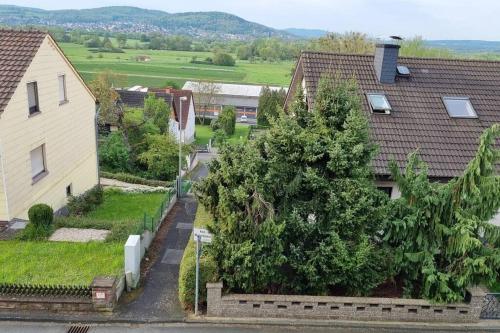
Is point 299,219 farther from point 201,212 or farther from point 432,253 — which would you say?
point 201,212

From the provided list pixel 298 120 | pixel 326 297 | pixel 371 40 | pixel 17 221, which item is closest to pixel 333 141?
pixel 298 120

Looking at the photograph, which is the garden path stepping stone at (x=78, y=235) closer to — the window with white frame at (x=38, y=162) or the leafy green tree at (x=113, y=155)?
the window with white frame at (x=38, y=162)

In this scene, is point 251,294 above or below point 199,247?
below

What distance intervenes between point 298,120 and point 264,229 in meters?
3.09

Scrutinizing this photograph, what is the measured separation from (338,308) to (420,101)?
31.4 feet

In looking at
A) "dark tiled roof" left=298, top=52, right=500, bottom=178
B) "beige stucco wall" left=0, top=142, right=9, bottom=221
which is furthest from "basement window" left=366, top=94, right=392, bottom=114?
"beige stucco wall" left=0, top=142, right=9, bottom=221

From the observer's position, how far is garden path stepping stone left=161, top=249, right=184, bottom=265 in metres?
13.7

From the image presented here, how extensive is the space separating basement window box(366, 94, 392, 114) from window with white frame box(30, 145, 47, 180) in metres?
12.6

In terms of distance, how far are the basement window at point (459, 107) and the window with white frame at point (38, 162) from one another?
15522mm

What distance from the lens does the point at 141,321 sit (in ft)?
35.2

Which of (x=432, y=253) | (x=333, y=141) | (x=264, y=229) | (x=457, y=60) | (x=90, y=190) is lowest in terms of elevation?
(x=90, y=190)

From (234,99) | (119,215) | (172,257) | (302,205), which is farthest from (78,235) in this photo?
(234,99)

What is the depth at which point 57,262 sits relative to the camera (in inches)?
504

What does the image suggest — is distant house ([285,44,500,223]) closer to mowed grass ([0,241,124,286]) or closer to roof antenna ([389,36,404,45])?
roof antenna ([389,36,404,45])
